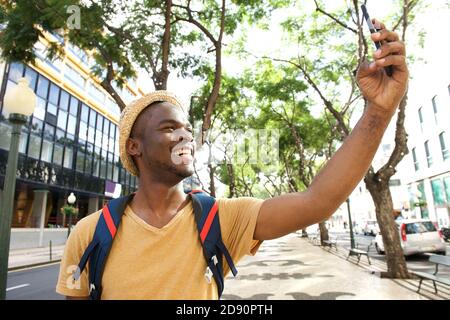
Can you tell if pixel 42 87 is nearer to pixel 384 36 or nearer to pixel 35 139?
pixel 35 139

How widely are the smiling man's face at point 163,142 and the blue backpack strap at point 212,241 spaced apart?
21 cm

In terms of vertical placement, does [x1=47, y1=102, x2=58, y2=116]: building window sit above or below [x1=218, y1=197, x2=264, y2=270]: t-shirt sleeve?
above

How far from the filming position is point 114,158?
3300 cm

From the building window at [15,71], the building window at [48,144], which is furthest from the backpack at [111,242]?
the building window at [48,144]

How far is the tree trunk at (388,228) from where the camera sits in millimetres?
9383

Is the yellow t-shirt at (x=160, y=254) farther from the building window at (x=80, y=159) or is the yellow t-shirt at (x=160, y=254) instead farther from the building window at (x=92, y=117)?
the building window at (x=92, y=117)

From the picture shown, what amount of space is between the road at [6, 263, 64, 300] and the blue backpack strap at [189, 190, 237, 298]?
814 cm

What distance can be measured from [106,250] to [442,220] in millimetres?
29701

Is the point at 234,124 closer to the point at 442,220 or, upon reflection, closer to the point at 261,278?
the point at 261,278

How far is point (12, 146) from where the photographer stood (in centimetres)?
485

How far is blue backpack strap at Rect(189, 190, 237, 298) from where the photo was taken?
1.42 meters

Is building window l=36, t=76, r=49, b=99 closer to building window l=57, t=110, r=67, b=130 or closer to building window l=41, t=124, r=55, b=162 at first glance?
building window l=57, t=110, r=67, b=130

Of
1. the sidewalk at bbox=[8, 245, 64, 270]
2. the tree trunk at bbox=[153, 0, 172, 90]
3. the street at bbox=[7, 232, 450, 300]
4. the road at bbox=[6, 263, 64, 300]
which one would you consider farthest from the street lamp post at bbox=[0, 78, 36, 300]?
the sidewalk at bbox=[8, 245, 64, 270]

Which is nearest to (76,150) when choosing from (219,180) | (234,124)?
(219,180)
